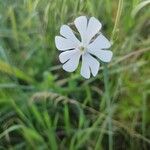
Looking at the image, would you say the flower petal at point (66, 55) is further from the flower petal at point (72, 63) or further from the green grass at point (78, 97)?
the green grass at point (78, 97)

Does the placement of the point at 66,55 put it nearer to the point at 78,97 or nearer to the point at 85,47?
the point at 85,47

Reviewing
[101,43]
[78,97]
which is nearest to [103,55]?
[101,43]

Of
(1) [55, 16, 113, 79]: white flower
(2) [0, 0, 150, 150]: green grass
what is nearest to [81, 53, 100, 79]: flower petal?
(1) [55, 16, 113, 79]: white flower

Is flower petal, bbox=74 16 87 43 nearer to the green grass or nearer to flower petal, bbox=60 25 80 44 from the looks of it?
flower petal, bbox=60 25 80 44

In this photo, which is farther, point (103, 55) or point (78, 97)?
point (78, 97)

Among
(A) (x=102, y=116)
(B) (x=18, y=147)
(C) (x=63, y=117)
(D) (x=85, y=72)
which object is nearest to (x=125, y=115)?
(A) (x=102, y=116)

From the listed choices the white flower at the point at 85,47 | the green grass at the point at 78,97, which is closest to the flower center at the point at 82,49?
the white flower at the point at 85,47
